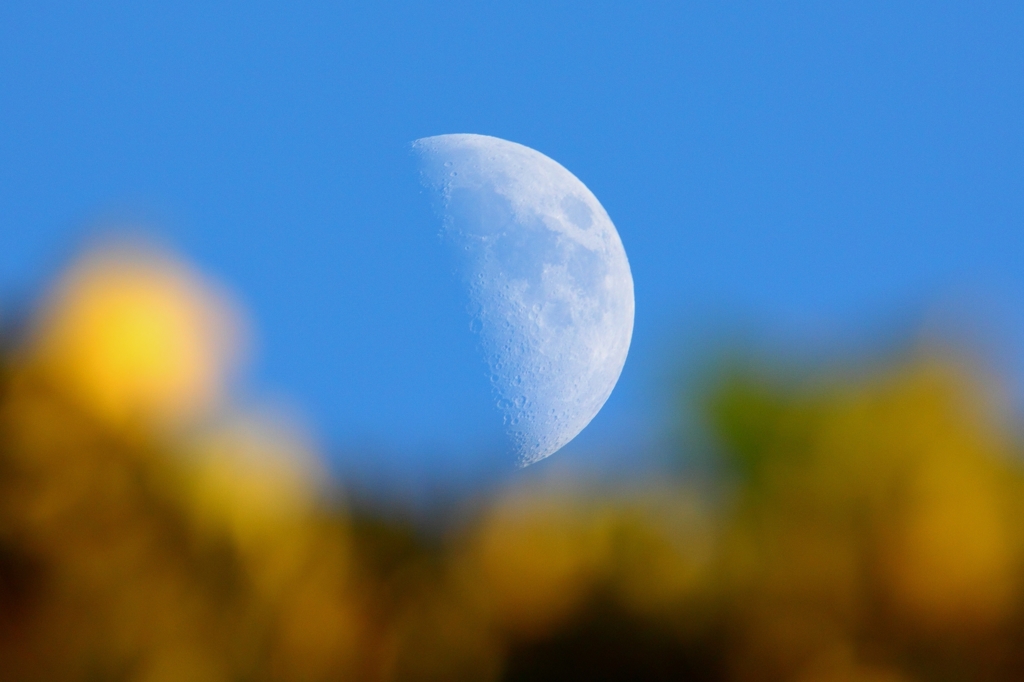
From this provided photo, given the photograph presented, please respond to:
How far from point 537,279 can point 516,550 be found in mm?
9073

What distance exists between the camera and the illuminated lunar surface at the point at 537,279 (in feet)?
44.3

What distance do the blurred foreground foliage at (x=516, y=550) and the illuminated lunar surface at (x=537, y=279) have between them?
727 centimetres

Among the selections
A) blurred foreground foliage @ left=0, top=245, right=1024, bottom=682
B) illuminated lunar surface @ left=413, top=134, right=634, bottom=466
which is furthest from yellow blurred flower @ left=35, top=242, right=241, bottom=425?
illuminated lunar surface @ left=413, top=134, right=634, bottom=466

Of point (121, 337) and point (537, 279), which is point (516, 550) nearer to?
point (121, 337)

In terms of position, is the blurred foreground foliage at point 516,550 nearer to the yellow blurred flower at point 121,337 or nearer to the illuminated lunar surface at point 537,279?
→ the yellow blurred flower at point 121,337

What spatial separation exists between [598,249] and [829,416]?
34.7 ft

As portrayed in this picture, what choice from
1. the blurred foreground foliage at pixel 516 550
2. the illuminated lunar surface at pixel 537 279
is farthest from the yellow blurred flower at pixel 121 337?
the illuminated lunar surface at pixel 537 279

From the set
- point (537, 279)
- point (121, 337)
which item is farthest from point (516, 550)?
point (537, 279)

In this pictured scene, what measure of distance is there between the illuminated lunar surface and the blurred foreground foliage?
286 inches

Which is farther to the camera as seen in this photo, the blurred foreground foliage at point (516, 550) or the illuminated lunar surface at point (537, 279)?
the illuminated lunar surface at point (537, 279)

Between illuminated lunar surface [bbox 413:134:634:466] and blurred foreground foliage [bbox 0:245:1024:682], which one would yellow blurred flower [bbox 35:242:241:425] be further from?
illuminated lunar surface [bbox 413:134:634:466]

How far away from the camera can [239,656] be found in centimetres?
464

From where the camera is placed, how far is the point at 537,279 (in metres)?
13.8

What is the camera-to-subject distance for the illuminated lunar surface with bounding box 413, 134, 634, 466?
44.3 feet
